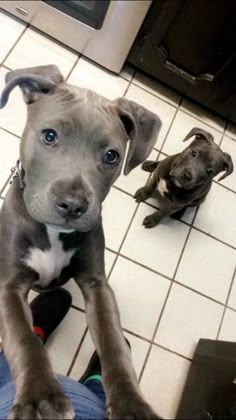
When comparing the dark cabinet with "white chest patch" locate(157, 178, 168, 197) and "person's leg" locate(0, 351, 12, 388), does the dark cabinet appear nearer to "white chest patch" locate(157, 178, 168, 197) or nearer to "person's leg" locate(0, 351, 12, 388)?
"white chest patch" locate(157, 178, 168, 197)

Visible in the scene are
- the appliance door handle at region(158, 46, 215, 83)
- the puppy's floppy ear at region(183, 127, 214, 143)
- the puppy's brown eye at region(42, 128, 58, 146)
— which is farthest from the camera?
the appliance door handle at region(158, 46, 215, 83)

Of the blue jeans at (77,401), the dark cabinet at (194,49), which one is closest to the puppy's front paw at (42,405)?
the blue jeans at (77,401)

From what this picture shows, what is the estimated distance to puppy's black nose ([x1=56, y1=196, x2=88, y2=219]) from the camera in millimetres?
1198

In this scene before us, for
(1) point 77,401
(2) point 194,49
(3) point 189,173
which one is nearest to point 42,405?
(1) point 77,401

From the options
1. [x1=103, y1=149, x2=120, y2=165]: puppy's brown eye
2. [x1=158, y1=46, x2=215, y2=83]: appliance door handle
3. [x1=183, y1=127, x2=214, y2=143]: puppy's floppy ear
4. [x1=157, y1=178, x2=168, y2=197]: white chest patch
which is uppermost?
[x1=158, y1=46, x2=215, y2=83]: appliance door handle

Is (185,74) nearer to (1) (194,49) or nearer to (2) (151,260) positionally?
(1) (194,49)

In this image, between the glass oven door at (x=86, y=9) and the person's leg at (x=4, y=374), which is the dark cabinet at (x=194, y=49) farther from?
the person's leg at (x=4, y=374)

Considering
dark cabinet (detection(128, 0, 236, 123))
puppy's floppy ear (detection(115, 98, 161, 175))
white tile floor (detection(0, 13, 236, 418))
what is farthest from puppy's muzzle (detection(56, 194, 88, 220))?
dark cabinet (detection(128, 0, 236, 123))

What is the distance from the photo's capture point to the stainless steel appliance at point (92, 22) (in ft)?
7.55

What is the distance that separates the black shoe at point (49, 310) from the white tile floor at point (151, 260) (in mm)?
68

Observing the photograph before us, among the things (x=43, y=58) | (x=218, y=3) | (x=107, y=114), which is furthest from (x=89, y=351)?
(x=218, y=3)

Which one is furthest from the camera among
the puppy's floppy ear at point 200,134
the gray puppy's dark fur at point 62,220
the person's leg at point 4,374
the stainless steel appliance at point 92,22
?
the stainless steel appliance at point 92,22

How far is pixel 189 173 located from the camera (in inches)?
82.7

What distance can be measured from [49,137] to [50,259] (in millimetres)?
434
